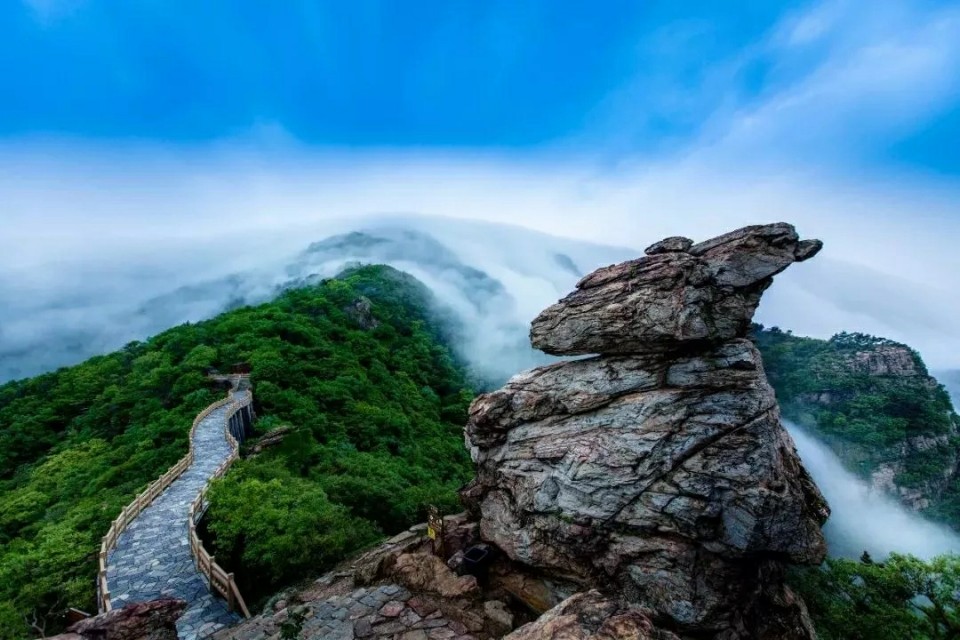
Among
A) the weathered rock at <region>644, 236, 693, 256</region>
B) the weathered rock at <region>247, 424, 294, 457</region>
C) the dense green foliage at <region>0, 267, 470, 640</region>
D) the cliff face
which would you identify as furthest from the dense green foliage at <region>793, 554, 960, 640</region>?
the cliff face

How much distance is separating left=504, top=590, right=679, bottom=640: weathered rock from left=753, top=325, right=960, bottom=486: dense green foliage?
9524 cm

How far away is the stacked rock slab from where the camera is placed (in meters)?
11.2

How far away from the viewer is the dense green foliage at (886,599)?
1563 centimetres

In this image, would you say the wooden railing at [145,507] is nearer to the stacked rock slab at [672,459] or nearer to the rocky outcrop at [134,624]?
the rocky outcrop at [134,624]

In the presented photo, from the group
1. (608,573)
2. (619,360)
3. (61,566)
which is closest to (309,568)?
(61,566)

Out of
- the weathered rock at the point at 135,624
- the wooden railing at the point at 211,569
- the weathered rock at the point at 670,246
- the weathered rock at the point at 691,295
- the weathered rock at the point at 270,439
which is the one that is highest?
the weathered rock at the point at 670,246

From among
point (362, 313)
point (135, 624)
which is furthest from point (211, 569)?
point (362, 313)

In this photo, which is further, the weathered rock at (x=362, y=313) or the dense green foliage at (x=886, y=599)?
the weathered rock at (x=362, y=313)

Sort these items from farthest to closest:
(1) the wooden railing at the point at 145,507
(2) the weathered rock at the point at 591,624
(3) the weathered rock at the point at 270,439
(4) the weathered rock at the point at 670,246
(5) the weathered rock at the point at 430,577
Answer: (3) the weathered rock at the point at 270,439
(1) the wooden railing at the point at 145,507
(4) the weathered rock at the point at 670,246
(5) the weathered rock at the point at 430,577
(2) the weathered rock at the point at 591,624

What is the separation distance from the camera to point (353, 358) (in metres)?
50.9

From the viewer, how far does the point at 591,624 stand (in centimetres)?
740

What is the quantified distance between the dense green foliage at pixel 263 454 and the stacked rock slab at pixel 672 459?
30.4ft

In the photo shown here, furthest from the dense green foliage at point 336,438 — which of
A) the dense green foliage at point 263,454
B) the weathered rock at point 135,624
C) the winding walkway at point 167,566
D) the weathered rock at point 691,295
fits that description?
the weathered rock at point 691,295

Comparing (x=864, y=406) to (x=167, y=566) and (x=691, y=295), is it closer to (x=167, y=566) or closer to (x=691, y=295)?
(x=691, y=295)
